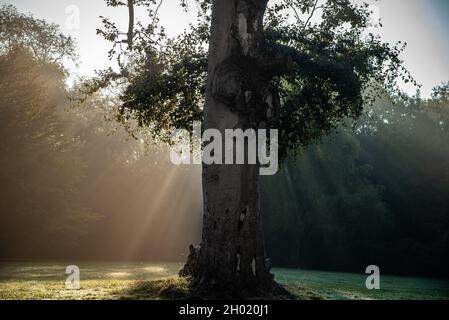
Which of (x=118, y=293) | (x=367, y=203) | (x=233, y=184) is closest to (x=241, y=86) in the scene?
(x=233, y=184)

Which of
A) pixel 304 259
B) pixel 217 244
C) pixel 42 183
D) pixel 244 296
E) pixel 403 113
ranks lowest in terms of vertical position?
pixel 304 259

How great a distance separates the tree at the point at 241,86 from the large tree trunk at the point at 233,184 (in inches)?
1.0

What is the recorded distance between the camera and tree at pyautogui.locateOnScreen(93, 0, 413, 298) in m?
11.3

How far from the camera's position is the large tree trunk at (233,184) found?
434 inches

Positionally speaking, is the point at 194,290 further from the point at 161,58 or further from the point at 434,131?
the point at 434,131

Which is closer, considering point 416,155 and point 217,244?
point 217,244

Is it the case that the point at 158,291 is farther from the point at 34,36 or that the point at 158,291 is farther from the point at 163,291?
the point at 34,36

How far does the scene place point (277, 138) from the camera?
57.7ft

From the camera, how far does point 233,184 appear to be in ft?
37.4

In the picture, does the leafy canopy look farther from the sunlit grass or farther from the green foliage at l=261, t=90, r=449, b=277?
the green foliage at l=261, t=90, r=449, b=277

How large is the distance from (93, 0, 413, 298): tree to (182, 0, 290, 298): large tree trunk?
25 millimetres

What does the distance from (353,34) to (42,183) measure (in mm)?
27659

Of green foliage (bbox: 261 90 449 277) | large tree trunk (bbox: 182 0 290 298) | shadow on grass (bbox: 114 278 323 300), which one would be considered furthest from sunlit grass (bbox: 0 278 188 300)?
green foliage (bbox: 261 90 449 277)
